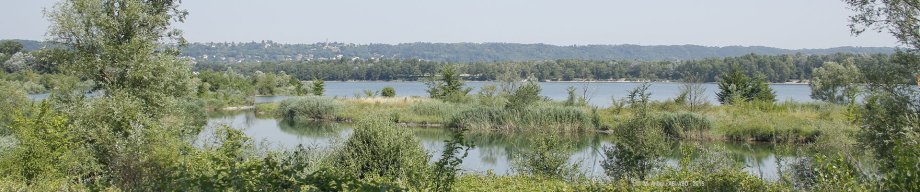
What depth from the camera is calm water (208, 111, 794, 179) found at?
1812 cm

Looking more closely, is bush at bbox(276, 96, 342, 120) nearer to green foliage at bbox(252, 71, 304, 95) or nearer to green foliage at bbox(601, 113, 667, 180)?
green foliage at bbox(252, 71, 304, 95)

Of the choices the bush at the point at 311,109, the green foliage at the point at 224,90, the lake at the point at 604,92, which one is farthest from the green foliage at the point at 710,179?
the green foliage at the point at 224,90

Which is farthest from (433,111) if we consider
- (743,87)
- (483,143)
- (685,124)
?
(743,87)

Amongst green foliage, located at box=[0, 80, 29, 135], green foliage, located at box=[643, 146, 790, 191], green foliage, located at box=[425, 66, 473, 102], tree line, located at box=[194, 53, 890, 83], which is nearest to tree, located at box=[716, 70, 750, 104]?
green foliage, located at box=[425, 66, 473, 102]

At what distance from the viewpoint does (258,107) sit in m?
48.9

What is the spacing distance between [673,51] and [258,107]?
13261 cm

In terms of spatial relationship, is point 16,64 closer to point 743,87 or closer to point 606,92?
point 743,87

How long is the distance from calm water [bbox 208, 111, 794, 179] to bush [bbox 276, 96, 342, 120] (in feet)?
3.99

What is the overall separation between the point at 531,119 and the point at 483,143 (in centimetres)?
487

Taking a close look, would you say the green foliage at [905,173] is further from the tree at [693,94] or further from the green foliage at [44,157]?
the tree at [693,94]

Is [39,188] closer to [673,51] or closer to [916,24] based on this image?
[916,24]

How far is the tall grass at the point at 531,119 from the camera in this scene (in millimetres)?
32344

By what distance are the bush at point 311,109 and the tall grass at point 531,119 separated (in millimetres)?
9788

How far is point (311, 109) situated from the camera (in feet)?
135
